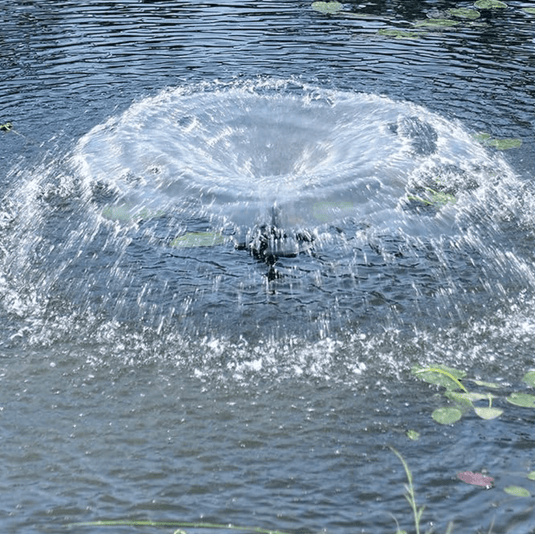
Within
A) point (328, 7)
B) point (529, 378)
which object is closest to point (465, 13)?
point (328, 7)

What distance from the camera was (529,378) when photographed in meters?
3.52

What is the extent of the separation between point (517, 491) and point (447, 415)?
48 centimetres

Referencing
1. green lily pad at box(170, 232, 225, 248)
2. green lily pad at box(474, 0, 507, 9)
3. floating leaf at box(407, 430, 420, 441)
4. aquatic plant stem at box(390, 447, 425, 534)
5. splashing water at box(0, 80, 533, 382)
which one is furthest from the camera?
green lily pad at box(474, 0, 507, 9)

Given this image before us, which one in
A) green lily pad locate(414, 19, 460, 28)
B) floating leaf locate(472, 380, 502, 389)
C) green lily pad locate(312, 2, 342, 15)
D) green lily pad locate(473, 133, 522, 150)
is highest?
green lily pad locate(312, 2, 342, 15)

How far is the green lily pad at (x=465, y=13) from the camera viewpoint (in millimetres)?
8172

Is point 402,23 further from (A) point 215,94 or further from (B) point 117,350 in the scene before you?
(B) point 117,350

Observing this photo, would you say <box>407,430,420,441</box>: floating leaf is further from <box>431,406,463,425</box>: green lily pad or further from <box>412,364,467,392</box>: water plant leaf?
<box>412,364,467,392</box>: water plant leaf

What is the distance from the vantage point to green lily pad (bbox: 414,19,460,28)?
7.98 m

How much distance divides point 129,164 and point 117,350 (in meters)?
1.99

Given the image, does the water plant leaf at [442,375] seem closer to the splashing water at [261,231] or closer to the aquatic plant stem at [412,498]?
the splashing water at [261,231]

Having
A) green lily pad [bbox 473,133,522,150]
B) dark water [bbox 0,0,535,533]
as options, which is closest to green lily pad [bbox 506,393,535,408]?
dark water [bbox 0,0,535,533]

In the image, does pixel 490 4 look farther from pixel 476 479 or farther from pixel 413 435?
pixel 476 479

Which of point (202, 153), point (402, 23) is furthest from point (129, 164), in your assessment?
point (402, 23)

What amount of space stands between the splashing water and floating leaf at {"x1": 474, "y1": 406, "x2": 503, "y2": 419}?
1.80 ft
